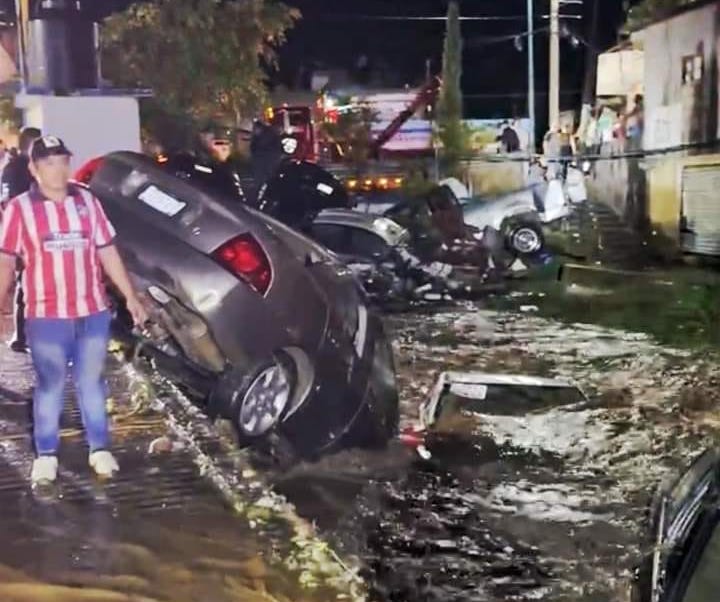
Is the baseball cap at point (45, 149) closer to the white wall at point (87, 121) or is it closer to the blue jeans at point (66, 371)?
the white wall at point (87, 121)

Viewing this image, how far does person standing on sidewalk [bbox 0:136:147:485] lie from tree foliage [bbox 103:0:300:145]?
0.21m

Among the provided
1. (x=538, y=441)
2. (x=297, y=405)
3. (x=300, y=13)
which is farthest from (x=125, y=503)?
(x=300, y=13)

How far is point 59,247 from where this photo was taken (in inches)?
71.6

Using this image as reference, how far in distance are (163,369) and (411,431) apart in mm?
476

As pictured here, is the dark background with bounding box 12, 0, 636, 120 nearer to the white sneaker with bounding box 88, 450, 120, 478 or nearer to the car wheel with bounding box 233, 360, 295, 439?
the car wheel with bounding box 233, 360, 295, 439

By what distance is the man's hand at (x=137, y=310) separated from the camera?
6.12 feet

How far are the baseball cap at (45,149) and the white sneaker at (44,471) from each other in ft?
1.68

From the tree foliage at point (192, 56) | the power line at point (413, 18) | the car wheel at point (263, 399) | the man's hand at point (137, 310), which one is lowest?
the car wheel at point (263, 399)

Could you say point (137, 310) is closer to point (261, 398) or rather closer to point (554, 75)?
point (261, 398)

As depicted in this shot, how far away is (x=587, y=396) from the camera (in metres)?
2.10

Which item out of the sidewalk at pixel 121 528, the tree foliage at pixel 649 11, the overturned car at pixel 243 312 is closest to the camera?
the sidewalk at pixel 121 528

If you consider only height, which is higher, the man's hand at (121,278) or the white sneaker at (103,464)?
the man's hand at (121,278)

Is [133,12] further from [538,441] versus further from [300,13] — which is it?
[538,441]

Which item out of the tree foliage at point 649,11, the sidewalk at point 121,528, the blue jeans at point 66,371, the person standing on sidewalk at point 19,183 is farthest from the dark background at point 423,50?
the sidewalk at point 121,528
